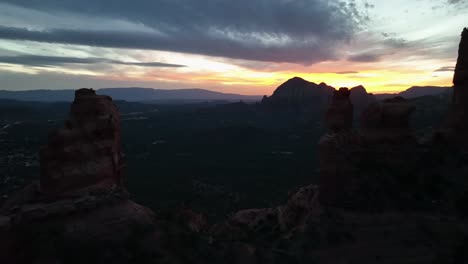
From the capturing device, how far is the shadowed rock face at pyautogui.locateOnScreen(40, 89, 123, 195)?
2316 cm

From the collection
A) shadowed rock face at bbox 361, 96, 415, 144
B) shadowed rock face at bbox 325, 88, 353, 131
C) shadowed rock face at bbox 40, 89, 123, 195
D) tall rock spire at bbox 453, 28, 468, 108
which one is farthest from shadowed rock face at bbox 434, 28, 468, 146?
shadowed rock face at bbox 40, 89, 123, 195

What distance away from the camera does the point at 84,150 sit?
24.3 m

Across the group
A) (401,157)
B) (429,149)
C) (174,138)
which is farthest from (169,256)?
(174,138)

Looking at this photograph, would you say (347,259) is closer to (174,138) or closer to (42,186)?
(42,186)

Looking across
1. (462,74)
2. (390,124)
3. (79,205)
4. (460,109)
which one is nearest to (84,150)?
(79,205)

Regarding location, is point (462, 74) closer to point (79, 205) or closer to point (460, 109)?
point (460, 109)

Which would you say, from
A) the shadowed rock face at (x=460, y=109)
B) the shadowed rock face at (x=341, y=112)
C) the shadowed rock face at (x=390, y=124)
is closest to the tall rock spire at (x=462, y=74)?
the shadowed rock face at (x=460, y=109)

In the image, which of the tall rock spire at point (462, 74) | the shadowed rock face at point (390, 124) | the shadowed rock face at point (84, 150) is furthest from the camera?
the tall rock spire at point (462, 74)

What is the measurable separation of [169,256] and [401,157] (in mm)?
21022

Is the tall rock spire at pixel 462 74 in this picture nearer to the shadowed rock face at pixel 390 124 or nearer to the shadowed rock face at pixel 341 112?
the shadowed rock face at pixel 390 124

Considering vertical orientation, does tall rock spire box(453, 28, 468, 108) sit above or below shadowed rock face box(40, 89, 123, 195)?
above

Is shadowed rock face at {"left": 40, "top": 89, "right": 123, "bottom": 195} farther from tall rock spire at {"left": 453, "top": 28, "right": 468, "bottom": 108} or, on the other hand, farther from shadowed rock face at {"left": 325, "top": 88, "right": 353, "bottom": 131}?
tall rock spire at {"left": 453, "top": 28, "right": 468, "bottom": 108}

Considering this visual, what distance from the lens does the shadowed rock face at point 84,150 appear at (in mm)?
23156

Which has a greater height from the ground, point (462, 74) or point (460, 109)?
point (462, 74)
